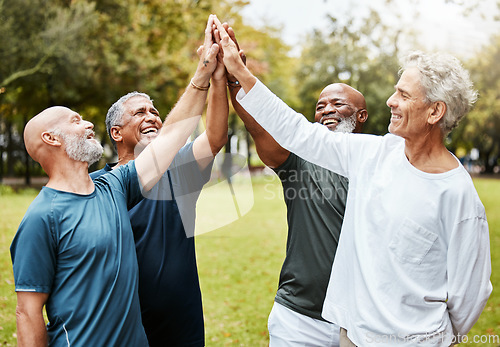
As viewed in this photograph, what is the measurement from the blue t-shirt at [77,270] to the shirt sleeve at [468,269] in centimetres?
154

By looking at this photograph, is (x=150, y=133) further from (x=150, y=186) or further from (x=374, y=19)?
(x=374, y=19)

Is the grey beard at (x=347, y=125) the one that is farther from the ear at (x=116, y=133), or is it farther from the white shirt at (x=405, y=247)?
the ear at (x=116, y=133)

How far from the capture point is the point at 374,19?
21.4m

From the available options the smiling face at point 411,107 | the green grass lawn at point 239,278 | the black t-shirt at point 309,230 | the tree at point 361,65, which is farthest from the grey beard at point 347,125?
the tree at point 361,65

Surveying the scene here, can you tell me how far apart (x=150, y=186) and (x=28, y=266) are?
2.71ft

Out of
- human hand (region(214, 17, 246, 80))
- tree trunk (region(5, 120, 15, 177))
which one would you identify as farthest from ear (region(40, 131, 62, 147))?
tree trunk (region(5, 120, 15, 177))

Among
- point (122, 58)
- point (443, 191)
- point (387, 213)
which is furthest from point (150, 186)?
point (122, 58)

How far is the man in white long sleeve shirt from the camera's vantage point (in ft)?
6.86

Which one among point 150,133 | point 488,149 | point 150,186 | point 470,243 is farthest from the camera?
point 488,149

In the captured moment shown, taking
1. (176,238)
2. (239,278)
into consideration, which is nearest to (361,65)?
(239,278)

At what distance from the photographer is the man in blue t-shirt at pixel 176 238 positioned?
2781mm

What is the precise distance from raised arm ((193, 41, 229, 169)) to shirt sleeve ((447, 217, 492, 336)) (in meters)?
1.49

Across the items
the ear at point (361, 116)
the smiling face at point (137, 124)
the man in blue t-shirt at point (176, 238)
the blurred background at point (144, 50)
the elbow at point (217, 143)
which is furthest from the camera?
the blurred background at point (144, 50)

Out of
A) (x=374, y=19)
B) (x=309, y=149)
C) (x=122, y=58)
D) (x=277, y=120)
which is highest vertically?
(x=374, y=19)
